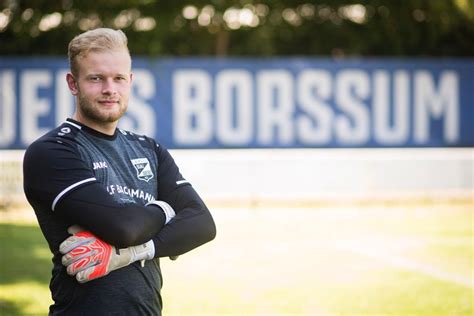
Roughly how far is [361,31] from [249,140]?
15.0 feet

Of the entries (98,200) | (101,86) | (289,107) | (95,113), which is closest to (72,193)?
(98,200)

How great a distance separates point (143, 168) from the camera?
147 inches

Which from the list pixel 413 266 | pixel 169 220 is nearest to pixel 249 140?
pixel 413 266

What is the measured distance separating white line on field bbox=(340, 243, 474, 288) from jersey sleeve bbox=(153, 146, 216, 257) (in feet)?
21.1

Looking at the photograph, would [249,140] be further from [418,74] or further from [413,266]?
[413,266]

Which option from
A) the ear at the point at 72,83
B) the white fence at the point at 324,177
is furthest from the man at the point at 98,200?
the white fence at the point at 324,177

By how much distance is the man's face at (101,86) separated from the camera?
3.55 meters

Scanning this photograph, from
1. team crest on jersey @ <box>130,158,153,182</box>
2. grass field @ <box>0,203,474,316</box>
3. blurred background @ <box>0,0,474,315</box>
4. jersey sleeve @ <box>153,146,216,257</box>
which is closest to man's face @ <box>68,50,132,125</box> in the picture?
team crest on jersey @ <box>130,158,153,182</box>

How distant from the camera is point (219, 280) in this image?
33.6 ft

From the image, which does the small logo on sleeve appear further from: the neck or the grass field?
the grass field

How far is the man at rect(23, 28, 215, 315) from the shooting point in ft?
11.3

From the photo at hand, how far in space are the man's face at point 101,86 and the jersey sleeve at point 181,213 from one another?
1.49ft

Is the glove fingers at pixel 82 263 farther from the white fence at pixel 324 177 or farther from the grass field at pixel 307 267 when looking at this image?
the white fence at pixel 324 177

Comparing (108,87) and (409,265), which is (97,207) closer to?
(108,87)
